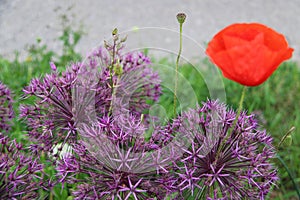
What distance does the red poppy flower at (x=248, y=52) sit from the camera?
140cm

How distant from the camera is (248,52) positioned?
1.39m

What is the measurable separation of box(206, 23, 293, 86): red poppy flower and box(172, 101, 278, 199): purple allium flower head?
25 centimetres

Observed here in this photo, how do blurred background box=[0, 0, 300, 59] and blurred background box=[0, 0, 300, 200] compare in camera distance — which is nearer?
blurred background box=[0, 0, 300, 200]

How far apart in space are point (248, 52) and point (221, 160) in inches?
16.9

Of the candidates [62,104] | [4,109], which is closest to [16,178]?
[62,104]

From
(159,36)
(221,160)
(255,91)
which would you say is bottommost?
(255,91)

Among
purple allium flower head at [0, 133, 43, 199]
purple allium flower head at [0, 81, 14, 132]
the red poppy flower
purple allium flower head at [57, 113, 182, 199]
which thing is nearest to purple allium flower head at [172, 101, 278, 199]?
purple allium flower head at [57, 113, 182, 199]

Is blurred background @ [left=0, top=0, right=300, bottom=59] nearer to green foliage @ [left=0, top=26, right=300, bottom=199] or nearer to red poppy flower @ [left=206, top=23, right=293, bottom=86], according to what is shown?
green foliage @ [left=0, top=26, right=300, bottom=199]

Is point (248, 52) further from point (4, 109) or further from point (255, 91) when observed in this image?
point (255, 91)

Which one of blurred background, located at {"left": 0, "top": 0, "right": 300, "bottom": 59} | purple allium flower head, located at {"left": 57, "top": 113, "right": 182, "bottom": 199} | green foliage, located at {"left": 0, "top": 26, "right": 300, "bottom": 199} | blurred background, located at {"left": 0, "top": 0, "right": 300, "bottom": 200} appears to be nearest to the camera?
purple allium flower head, located at {"left": 57, "top": 113, "right": 182, "bottom": 199}

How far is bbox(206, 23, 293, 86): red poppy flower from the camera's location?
54.9 inches

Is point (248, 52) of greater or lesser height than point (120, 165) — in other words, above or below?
above

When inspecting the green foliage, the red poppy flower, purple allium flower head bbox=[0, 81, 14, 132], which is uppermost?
the red poppy flower

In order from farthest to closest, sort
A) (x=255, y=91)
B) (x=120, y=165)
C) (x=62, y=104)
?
(x=255, y=91)
(x=62, y=104)
(x=120, y=165)
